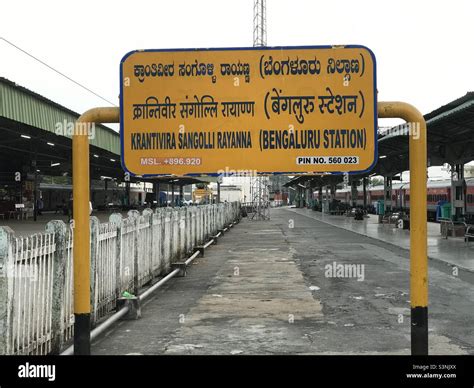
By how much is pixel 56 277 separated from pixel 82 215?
82.2 inches

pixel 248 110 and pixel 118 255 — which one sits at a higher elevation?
pixel 248 110

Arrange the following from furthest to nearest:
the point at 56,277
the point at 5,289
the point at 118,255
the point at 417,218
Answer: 1. the point at 118,255
2. the point at 56,277
3. the point at 5,289
4. the point at 417,218

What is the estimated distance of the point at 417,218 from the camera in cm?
448

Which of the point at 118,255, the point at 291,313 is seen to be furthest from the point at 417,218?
the point at 118,255

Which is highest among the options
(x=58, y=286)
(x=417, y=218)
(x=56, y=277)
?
(x=417, y=218)

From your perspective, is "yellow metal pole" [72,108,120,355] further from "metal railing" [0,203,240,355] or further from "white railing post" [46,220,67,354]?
"white railing post" [46,220,67,354]

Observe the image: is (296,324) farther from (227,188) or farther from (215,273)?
(227,188)

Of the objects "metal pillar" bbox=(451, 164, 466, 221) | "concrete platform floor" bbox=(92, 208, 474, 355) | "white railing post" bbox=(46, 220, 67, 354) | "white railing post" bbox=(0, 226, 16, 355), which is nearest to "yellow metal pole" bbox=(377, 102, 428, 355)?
"concrete platform floor" bbox=(92, 208, 474, 355)

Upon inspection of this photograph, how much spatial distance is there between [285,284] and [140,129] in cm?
781

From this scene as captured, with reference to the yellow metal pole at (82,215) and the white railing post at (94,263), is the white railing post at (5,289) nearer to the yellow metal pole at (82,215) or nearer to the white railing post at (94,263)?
the yellow metal pole at (82,215)

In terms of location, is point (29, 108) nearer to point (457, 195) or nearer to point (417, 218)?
point (457, 195)

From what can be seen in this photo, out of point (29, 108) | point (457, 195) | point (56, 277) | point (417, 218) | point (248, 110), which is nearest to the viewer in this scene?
point (417, 218)

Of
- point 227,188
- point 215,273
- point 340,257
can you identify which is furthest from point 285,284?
point 227,188

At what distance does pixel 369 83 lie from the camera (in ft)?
15.0
